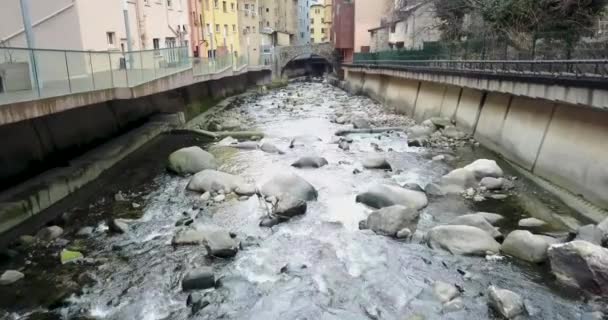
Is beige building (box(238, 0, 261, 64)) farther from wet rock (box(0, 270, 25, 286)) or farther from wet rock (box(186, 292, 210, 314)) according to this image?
wet rock (box(186, 292, 210, 314))

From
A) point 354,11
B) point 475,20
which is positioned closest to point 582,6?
point 475,20

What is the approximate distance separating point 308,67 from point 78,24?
62198 mm

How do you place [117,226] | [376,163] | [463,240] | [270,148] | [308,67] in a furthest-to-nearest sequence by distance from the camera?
[308,67] → [270,148] → [376,163] → [117,226] → [463,240]

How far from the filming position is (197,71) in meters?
24.4

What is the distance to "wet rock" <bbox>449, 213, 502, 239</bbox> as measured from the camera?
29.5 ft

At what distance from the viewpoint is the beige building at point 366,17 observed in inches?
1945

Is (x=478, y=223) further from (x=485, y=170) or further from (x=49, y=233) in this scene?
(x=49, y=233)

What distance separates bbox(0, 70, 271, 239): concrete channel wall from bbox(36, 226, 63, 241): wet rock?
2.20 ft

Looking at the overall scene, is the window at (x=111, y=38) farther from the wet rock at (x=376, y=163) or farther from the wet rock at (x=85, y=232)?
the wet rock at (x=85, y=232)

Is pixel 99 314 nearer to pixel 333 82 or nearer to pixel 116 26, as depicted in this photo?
pixel 116 26

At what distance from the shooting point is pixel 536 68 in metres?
12.7

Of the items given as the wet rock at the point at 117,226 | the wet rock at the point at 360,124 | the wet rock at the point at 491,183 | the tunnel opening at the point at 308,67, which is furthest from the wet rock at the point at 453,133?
the tunnel opening at the point at 308,67

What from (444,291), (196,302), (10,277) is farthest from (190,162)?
(444,291)

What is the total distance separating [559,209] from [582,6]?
811 cm
